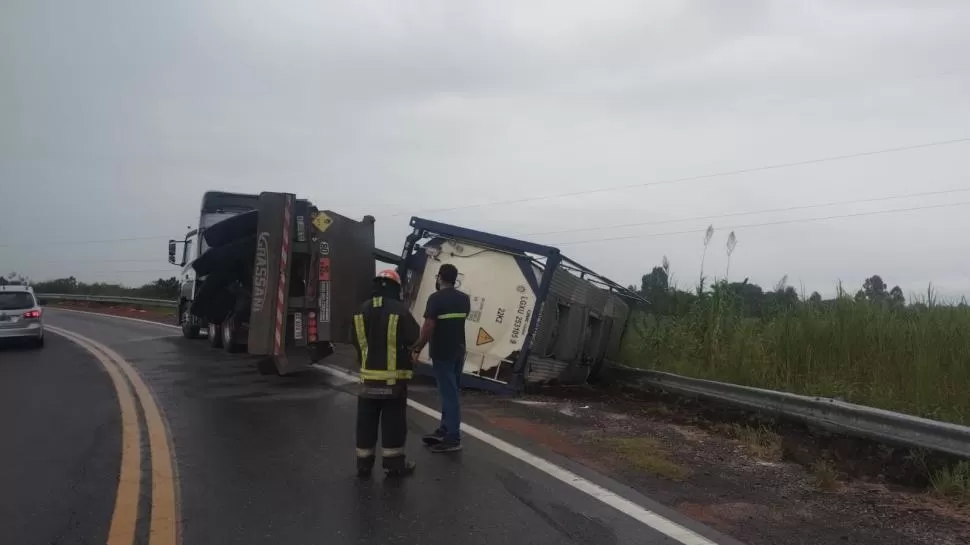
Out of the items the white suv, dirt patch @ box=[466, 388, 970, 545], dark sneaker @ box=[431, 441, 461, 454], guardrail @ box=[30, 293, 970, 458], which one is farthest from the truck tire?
dark sneaker @ box=[431, 441, 461, 454]

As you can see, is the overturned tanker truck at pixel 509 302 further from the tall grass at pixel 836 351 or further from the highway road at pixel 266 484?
the tall grass at pixel 836 351

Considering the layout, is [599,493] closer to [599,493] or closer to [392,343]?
[599,493]

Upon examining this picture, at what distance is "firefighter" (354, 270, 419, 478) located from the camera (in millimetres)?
5984

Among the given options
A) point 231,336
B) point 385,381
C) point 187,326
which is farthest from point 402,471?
point 187,326

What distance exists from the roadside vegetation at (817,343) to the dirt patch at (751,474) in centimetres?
109

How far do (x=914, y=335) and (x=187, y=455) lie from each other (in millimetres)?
A: 7898

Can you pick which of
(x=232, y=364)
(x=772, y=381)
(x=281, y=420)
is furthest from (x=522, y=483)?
(x=232, y=364)

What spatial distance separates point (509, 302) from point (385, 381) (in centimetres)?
458

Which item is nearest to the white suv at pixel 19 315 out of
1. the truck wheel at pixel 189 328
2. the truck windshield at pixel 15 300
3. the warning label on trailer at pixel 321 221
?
the truck windshield at pixel 15 300

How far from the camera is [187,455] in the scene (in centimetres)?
658

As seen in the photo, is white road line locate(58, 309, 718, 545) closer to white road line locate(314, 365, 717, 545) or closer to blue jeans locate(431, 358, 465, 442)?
white road line locate(314, 365, 717, 545)

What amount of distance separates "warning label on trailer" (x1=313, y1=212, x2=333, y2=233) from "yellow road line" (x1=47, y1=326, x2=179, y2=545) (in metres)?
3.35

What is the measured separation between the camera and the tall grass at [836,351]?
7.60 metres

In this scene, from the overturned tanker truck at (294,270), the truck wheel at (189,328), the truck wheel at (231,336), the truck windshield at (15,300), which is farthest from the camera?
the truck wheel at (189,328)
